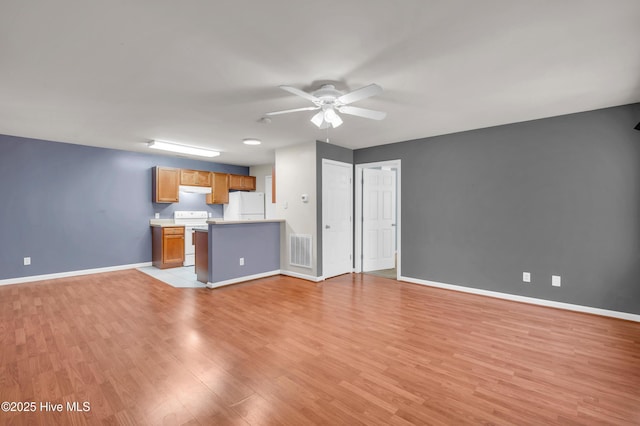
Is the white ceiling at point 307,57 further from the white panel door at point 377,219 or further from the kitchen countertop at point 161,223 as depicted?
the kitchen countertop at point 161,223

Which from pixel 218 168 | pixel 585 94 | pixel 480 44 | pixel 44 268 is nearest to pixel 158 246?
pixel 44 268

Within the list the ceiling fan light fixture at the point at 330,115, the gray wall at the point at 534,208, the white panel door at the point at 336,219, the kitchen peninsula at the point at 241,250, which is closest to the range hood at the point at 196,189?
the kitchen peninsula at the point at 241,250

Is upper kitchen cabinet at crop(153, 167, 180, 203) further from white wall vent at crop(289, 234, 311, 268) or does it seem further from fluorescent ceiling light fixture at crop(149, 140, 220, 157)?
white wall vent at crop(289, 234, 311, 268)

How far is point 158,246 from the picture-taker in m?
5.93

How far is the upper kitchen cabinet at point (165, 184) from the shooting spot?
6094 millimetres

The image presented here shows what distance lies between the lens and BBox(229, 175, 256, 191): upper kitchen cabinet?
24.4ft

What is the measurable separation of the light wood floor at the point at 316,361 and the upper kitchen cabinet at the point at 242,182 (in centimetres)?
398

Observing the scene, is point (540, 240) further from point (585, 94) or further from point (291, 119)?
point (291, 119)

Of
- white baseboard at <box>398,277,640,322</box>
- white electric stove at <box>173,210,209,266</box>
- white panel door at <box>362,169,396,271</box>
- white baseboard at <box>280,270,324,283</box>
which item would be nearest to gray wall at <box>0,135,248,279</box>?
white electric stove at <box>173,210,209,266</box>

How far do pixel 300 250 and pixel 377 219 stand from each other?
1703 millimetres

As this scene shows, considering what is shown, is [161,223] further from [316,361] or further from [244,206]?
[316,361]

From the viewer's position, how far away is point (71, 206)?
17.1 feet

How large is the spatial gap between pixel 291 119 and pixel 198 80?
134 centimetres

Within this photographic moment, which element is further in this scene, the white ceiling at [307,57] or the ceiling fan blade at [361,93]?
the ceiling fan blade at [361,93]
